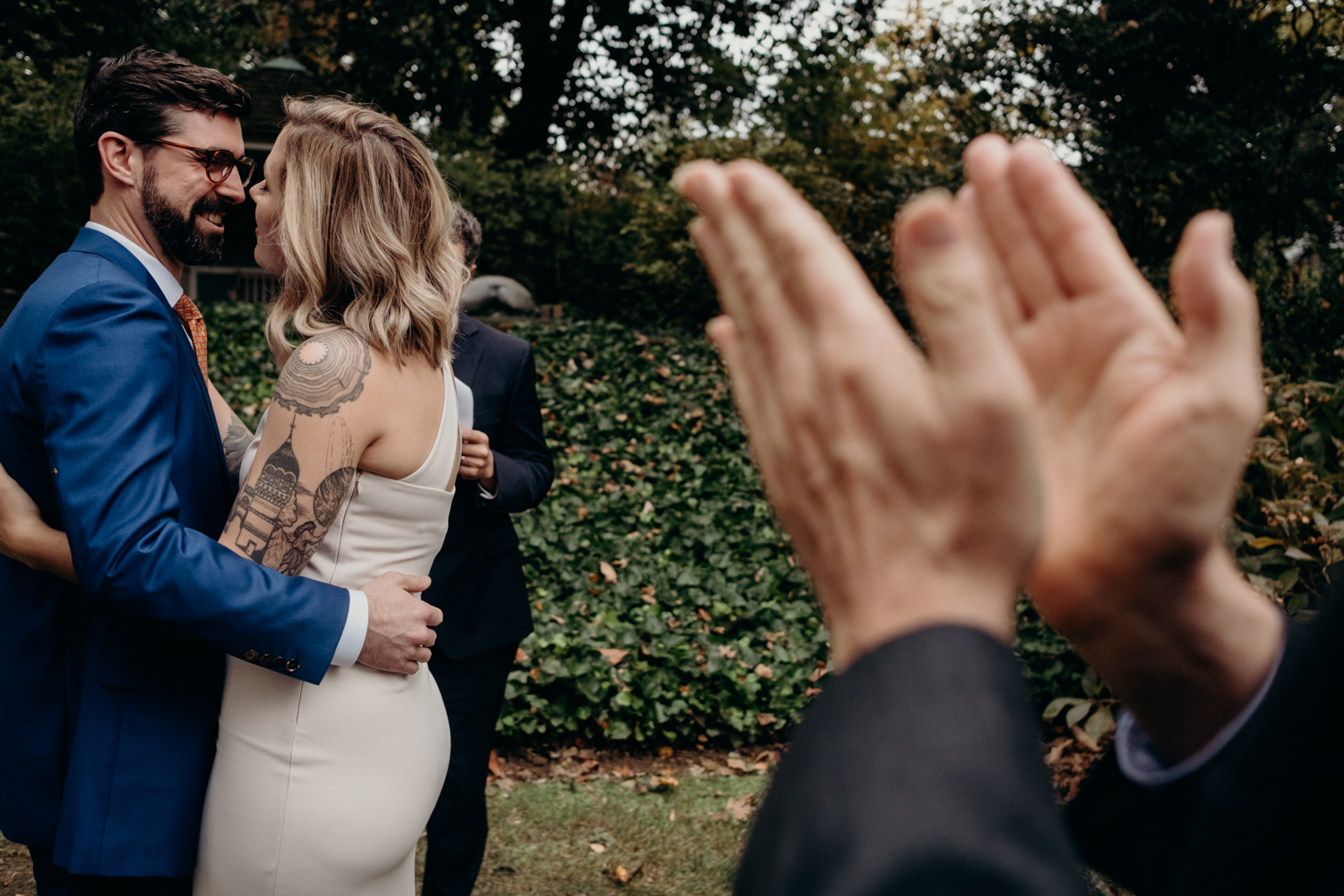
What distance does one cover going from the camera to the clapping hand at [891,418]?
527 mm

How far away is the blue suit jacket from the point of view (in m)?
1.69

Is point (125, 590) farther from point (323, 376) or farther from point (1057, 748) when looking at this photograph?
point (1057, 748)

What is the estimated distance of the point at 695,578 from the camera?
244 inches

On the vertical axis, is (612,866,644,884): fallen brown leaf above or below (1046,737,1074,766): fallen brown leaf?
below

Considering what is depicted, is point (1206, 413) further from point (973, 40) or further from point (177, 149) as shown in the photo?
point (973, 40)

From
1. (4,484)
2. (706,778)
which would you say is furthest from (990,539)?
(706,778)

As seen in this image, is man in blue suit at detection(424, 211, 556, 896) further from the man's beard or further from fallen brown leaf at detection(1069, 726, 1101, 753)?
fallen brown leaf at detection(1069, 726, 1101, 753)

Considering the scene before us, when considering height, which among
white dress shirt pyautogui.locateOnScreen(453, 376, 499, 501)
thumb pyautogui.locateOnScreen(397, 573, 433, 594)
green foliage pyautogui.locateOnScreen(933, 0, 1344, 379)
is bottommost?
thumb pyautogui.locateOnScreen(397, 573, 433, 594)

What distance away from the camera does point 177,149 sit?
212 centimetres

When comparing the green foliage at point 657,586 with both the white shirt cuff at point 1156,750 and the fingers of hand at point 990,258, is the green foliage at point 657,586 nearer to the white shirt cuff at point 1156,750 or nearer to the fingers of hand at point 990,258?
the white shirt cuff at point 1156,750

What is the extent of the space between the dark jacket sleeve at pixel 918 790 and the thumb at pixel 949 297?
0.17 meters

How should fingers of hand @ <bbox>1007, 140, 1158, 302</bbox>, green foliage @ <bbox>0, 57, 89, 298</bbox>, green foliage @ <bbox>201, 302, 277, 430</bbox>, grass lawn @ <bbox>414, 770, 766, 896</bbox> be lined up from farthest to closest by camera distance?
green foliage @ <bbox>0, 57, 89, 298</bbox> < green foliage @ <bbox>201, 302, 277, 430</bbox> < grass lawn @ <bbox>414, 770, 766, 896</bbox> < fingers of hand @ <bbox>1007, 140, 1158, 302</bbox>

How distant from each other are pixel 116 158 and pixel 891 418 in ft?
7.27

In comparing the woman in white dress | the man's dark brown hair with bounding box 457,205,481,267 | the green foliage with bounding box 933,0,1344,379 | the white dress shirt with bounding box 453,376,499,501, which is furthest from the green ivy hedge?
the green foliage with bounding box 933,0,1344,379
